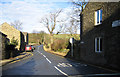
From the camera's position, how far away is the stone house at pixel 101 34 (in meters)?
10.9

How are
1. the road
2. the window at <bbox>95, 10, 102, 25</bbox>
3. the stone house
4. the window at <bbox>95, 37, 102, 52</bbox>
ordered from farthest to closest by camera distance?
the window at <bbox>95, 10, 102, 25</bbox> < the window at <bbox>95, 37, 102, 52</bbox> < the stone house < the road

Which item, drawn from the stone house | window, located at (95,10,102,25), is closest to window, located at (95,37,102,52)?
the stone house

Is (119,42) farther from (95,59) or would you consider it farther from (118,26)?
(95,59)

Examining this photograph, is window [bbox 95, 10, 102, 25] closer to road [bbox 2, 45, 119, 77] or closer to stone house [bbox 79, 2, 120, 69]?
stone house [bbox 79, 2, 120, 69]

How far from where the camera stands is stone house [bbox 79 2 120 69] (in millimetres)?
10930

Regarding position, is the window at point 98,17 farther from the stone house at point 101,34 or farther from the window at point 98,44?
the window at point 98,44

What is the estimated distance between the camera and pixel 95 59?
13781 mm

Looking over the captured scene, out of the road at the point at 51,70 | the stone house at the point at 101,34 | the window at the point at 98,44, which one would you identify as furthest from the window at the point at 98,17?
the road at the point at 51,70

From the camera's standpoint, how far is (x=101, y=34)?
12.9m

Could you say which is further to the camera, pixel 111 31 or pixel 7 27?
pixel 7 27

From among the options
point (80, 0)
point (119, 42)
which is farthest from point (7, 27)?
point (119, 42)

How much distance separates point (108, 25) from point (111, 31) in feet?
2.63

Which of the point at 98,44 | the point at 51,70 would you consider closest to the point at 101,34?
the point at 98,44

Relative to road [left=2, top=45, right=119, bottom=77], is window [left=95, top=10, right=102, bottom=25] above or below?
above
